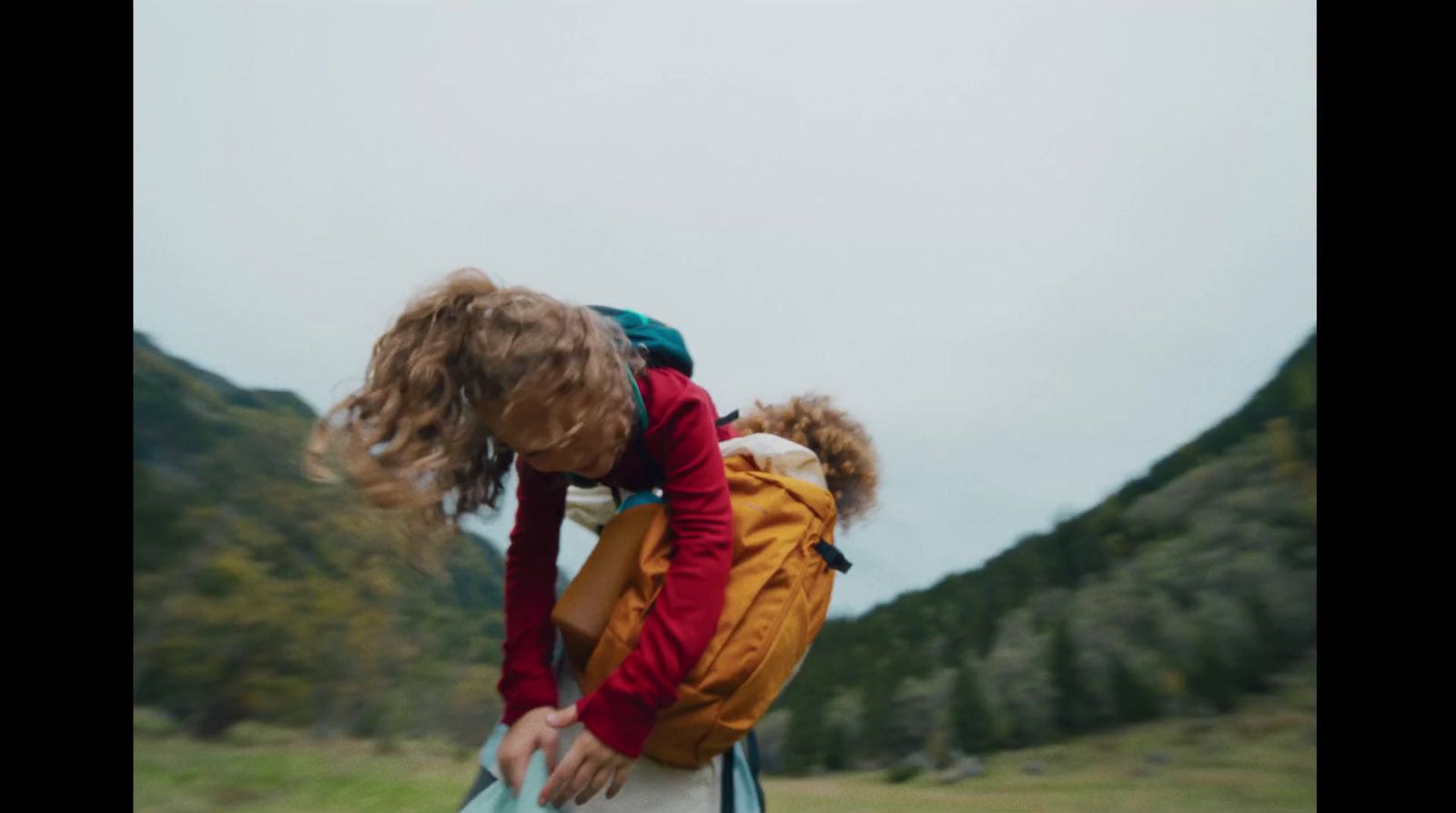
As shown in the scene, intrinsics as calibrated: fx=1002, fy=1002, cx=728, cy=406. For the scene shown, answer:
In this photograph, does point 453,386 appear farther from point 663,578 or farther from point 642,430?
point 663,578

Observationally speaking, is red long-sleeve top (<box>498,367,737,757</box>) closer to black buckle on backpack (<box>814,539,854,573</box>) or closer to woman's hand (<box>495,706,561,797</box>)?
woman's hand (<box>495,706,561,797</box>)

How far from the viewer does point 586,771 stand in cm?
119

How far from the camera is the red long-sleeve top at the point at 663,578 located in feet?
3.83

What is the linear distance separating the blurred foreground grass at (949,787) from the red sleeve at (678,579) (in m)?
0.90

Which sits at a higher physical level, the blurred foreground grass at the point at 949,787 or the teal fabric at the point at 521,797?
the teal fabric at the point at 521,797

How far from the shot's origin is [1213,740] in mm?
1980

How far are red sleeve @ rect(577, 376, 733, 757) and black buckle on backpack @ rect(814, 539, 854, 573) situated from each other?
0.56 ft

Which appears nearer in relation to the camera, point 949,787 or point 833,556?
point 833,556

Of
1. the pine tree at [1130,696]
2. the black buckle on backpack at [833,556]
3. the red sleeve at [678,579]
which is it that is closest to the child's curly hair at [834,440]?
the black buckle on backpack at [833,556]

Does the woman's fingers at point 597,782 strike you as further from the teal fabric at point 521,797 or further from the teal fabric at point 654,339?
the teal fabric at point 654,339

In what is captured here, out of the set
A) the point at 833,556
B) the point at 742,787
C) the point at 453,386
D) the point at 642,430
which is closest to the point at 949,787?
the point at 742,787

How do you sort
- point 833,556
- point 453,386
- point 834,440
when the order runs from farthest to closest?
point 834,440, point 833,556, point 453,386

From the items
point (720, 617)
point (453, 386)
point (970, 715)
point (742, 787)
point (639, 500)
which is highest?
point (453, 386)

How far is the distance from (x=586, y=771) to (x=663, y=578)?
24 centimetres
